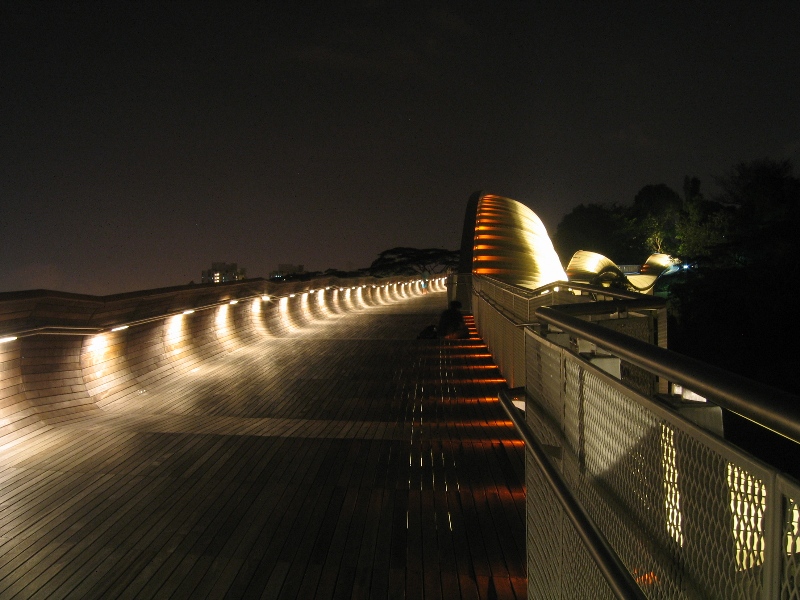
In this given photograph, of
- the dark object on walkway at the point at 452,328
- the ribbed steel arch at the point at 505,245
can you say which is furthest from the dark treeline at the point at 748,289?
the dark object on walkway at the point at 452,328

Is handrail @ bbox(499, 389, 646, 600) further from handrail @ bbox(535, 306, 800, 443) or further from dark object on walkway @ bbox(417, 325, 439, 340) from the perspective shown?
dark object on walkway @ bbox(417, 325, 439, 340)

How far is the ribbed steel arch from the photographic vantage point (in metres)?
32.6

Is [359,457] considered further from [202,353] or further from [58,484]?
→ [202,353]

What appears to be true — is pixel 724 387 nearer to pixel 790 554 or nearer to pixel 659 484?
pixel 790 554

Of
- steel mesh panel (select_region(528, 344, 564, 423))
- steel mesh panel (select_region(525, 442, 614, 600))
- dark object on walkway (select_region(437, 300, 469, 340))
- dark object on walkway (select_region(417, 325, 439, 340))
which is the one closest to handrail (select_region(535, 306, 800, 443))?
steel mesh panel (select_region(525, 442, 614, 600))

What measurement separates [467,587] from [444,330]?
1242cm

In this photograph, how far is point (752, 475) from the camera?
39.1 inches

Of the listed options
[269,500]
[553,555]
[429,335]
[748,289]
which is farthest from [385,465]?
[748,289]

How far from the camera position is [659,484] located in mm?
1455

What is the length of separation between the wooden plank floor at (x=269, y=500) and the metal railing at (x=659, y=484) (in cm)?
132

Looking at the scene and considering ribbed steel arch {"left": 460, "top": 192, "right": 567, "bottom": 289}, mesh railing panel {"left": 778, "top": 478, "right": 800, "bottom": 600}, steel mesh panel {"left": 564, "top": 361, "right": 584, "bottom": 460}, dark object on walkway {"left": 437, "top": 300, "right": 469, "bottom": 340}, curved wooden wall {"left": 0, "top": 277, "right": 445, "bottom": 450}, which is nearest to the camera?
mesh railing panel {"left": 778, "top": 478, "right": 800, "bottom": 600}

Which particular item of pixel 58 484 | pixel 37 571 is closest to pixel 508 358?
pixel 58 484

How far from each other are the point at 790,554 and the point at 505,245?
113 ft

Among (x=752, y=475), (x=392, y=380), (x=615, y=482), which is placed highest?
(x=752, y=475)
